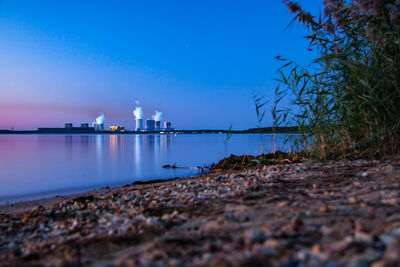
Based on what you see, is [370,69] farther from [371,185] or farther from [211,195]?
[211,195]

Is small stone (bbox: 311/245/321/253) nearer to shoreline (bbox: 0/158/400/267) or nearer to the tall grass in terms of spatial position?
shoreline (bbox: 0/158/400/267)

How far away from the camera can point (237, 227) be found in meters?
2.08

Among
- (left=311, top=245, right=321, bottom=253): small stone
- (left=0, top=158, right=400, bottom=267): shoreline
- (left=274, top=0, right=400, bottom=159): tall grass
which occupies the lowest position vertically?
(left=0, top=158, right=400, bottom=267): shoreline

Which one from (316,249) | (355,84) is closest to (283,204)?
(316,249)

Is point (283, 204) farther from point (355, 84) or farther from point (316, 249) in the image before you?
point (355, 84)

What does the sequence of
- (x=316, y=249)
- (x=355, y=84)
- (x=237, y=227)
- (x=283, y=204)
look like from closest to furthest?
(x=316, y=249) → (x=237, y=227) → (x=283, y=204) → (x=355, y=84)

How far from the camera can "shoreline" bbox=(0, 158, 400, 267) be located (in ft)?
4.87

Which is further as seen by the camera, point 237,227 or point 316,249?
point 237,227

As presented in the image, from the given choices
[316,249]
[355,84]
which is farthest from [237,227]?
[355,84]

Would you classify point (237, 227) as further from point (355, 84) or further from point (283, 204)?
point (355, 84)

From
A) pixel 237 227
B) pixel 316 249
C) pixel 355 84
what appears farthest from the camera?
pixel 355 84

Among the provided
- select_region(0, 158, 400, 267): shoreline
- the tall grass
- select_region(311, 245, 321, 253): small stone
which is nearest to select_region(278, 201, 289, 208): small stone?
select_region(0, 158, 400, 267): shoreline

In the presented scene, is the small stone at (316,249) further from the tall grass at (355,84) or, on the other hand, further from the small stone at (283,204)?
the tall grass at (355,84)

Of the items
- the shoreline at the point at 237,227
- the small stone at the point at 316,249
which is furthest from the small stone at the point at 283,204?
the small stone at the point at 316,249
